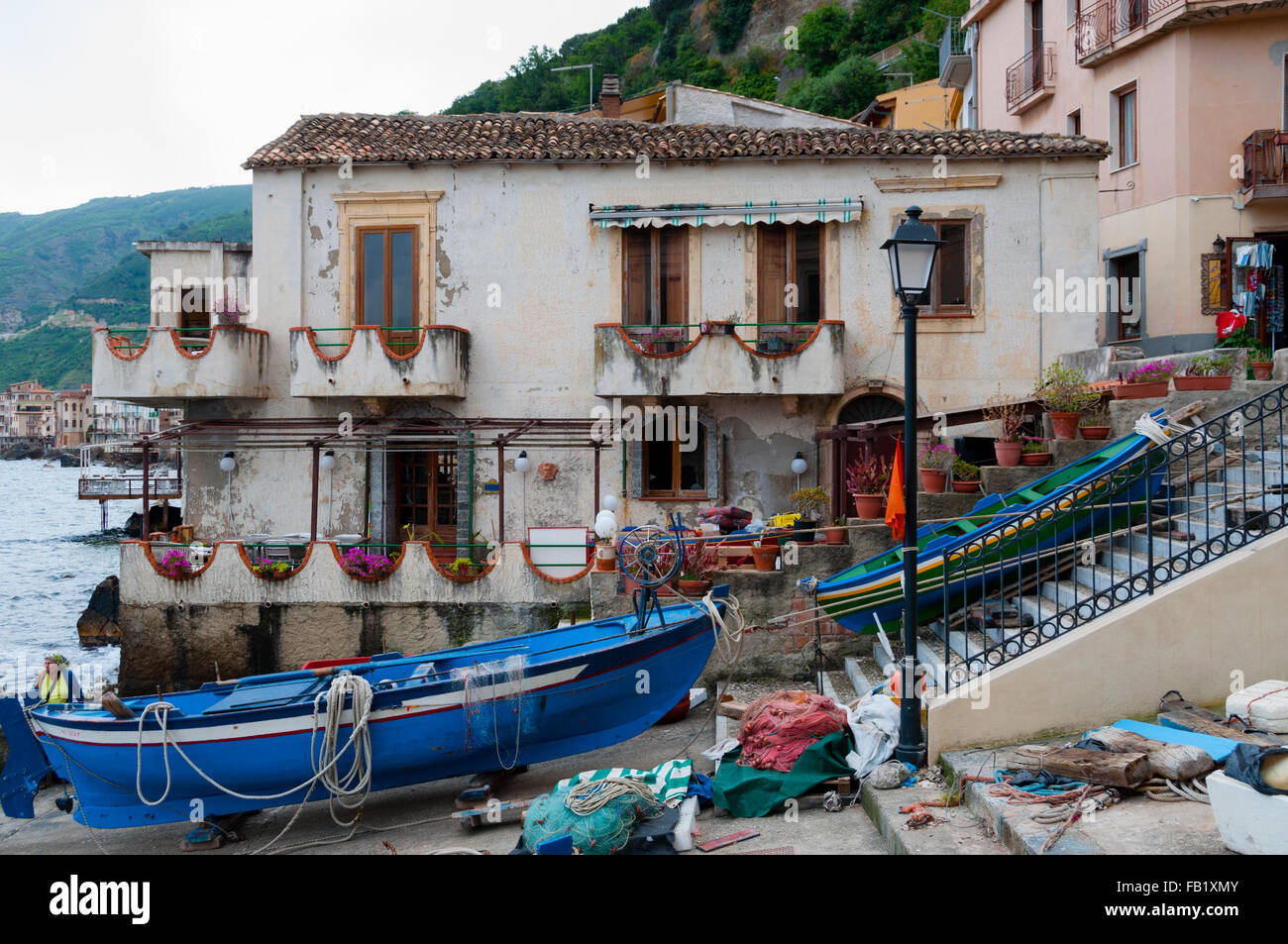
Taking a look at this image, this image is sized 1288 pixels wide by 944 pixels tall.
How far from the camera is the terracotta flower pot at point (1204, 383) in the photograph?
36.7ft

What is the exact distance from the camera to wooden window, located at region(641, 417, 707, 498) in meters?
17.8

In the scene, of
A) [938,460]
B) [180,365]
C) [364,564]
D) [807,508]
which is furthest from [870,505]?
[180,365]

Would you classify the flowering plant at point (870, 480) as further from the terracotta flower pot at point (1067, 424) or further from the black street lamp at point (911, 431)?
the black street lamp at point (911, 431)

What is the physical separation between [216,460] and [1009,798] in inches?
618

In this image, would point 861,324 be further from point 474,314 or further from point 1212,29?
point 1212,29

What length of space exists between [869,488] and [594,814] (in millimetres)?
6945

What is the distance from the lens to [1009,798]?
20.3 ft

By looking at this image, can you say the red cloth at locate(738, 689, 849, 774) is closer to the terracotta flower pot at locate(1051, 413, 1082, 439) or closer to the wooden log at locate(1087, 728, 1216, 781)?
the wooden log at locate(1087, 728, 1216, 781)

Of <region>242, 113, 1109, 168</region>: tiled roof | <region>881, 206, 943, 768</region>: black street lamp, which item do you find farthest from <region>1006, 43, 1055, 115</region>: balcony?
<region>881, 206, 943, 768</region>: black street lamp

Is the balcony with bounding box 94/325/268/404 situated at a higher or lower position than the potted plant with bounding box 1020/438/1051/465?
higher

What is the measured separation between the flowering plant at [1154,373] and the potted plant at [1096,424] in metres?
0.49

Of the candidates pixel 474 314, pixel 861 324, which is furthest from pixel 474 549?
pixel 861 324

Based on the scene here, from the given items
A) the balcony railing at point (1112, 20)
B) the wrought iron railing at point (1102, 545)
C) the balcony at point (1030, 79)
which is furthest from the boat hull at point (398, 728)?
the balcony at point (1030, 79)

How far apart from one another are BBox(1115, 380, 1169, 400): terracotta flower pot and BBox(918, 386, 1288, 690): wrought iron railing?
4.18 ft
